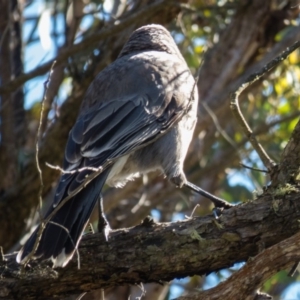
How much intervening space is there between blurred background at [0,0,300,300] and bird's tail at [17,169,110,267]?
1.73 m

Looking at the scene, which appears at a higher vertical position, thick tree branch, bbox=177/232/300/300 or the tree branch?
the tree branch

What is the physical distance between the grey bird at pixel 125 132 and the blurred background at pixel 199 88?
1.62 ft

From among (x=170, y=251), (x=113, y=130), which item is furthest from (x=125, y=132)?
(x=170, y=251)

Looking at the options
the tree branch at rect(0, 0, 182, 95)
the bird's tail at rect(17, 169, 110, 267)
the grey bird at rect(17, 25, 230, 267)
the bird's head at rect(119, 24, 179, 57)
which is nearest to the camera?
the bird's tail at rect(17, 169, 110, 267)

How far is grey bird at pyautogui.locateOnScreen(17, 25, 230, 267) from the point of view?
3.90m

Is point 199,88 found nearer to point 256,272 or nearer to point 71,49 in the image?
point 71,49

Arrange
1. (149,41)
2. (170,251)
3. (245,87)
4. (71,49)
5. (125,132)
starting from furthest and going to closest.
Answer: (149,41), (71,49), (125,132), (245,87), (170,251)

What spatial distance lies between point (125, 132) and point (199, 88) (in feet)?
8.43

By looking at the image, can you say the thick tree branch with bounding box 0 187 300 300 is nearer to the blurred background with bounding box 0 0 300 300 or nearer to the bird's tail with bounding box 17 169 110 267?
the bird's tail with bounding box 17 169 110 267

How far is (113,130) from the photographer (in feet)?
14.6

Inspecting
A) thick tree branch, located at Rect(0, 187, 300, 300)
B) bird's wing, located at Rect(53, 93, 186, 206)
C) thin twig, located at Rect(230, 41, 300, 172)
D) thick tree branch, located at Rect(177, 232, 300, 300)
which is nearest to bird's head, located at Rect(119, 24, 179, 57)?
bird's wing, located at Rect(53, 93, 186, 206)

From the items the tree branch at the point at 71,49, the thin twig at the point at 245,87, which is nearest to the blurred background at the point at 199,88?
the tree branch at the point at 71,49

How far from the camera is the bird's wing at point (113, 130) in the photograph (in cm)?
417

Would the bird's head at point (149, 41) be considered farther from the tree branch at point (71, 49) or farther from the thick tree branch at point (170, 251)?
the thick tree branch at point (170, 251)
